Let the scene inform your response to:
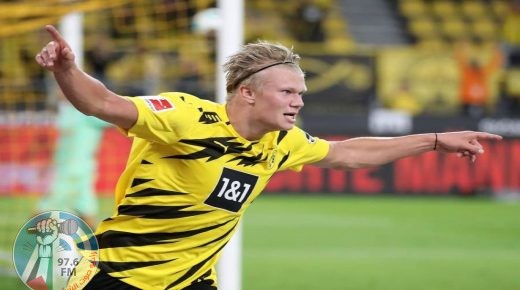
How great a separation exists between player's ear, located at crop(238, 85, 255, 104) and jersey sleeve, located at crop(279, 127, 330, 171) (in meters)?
0.47

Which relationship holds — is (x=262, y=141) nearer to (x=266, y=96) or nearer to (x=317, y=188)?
(x=266, y=96)

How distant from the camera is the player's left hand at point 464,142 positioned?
221 inches

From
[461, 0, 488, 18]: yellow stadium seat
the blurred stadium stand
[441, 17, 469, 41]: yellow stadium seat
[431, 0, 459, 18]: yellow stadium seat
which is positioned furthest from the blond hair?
[461, 0, 488, 18]: yellow stadium seat

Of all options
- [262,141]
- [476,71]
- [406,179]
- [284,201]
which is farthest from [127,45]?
[262,141]

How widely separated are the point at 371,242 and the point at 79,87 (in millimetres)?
9982

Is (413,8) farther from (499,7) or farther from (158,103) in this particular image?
(158,103)

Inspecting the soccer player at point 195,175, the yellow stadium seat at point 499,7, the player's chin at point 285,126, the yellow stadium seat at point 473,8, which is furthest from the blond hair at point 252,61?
the yellow stadium seat at point 473,8

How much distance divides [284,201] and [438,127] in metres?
3.34

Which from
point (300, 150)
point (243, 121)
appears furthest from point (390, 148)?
point (243, 121)

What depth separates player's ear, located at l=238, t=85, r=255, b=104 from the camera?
16.5 ft

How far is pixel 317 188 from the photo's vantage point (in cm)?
1967

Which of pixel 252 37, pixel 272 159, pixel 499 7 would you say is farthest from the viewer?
pixel 499 7

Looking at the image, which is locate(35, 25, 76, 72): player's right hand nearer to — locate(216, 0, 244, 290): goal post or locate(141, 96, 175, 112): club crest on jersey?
locate(141, 96, 175, 112): club crest on jersey

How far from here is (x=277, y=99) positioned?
16.3 ft
